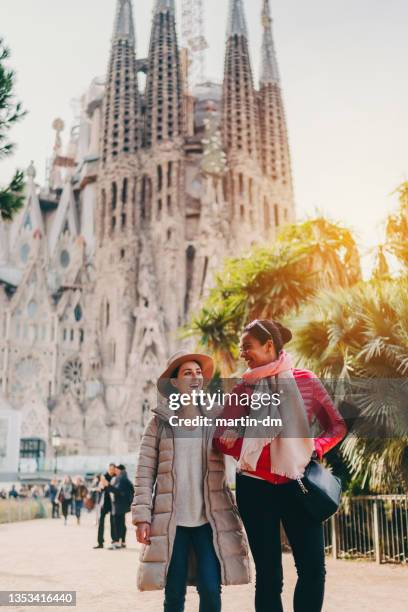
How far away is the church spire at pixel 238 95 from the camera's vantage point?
132 feet

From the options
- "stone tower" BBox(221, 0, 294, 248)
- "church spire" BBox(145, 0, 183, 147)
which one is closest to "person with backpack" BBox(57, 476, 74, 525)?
"stone tower" BBox(221, 0, 294, 248)

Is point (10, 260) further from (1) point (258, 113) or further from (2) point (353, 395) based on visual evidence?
(2) point (353, 395)

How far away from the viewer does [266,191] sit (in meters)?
40.6

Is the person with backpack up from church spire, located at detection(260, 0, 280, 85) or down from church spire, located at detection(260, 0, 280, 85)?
down

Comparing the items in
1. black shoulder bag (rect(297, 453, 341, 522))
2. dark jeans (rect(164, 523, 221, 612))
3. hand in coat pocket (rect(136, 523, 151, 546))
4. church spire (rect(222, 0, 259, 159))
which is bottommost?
dark jeans (rect(164, 523, 221, 612))

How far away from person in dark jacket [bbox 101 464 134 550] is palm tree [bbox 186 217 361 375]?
15.5 ft

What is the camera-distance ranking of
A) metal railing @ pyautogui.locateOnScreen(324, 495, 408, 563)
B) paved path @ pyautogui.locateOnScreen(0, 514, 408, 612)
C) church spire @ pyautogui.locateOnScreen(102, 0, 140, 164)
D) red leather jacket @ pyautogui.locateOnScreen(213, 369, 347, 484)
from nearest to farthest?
red leather jacket @ pyautogui.locateOnScreen(213, 369, 347, 484) → paved path @ pyautogui.locateOnScreen(0, 514, 408, 612) → metal railing @ pyautogui.locateOnScreen(324, 495, 408, 563) → church spire @ pyautogui.locateOnScreen(102, 0, 140, 164)

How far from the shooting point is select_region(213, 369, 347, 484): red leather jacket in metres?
3.18

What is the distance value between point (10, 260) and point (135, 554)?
3501 cm

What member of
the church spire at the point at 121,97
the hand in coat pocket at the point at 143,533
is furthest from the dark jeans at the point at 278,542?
the church spire at the point at 121,97

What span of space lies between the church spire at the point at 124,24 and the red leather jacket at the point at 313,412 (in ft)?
133

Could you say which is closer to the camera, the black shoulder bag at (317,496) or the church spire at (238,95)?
the black shoulder bag at (317,496)

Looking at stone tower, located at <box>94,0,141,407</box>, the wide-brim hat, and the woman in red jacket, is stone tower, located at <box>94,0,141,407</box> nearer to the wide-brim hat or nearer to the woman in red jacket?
the wide-brim hat

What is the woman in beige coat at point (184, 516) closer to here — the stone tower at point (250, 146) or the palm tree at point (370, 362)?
the palm tree at point (370, 362)
